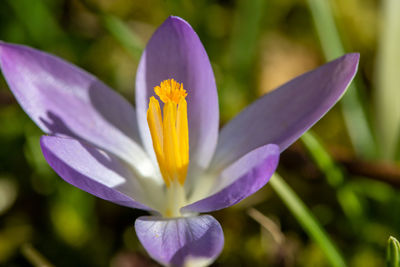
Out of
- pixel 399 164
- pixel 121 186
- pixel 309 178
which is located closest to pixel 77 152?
pixel 121 186

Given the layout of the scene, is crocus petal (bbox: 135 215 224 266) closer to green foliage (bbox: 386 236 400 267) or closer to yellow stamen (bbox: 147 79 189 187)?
yellow stamen (bbox: 147 79 189 187)

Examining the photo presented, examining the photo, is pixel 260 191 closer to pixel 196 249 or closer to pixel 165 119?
pixel 165 119

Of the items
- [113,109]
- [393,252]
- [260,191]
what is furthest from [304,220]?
[260,191]

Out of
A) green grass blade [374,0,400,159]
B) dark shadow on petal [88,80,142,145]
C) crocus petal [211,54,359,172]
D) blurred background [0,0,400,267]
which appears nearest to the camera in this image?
crocus petal [211,54,359,172]

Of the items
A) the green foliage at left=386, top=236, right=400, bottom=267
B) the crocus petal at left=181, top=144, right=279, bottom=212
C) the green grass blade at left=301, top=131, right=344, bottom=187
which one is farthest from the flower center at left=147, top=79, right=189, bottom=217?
the green foliage at left=386, top=236, right=400, bottom=267

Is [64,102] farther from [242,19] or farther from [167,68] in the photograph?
[242,19]
